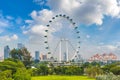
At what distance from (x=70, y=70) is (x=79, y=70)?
11.4ft

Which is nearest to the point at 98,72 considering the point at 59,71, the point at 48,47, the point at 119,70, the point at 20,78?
the point at 119,70

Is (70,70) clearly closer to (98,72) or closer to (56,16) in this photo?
(98,72)

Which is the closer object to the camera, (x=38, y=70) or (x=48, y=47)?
(x=48, y=47)

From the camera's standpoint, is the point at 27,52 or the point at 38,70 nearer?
the point at 38,70

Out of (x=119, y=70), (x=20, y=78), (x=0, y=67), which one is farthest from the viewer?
(x=119, y=70)

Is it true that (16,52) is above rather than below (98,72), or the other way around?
above

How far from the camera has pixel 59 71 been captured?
86750 millimetres

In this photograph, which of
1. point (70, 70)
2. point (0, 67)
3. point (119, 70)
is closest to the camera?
point (0, 67)

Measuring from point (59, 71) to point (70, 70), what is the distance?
5.22 metres

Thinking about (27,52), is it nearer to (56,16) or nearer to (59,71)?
(59,71)

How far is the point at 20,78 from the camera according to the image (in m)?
38.0

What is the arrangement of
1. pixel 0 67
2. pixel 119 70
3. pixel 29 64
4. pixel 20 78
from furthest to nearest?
pixel 29 64 < pixel 119 70 < pixel 0 67 < pixel 20 78

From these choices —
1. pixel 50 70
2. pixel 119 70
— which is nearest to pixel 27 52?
pixel 50 70

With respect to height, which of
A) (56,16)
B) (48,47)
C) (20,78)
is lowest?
(20,78)
